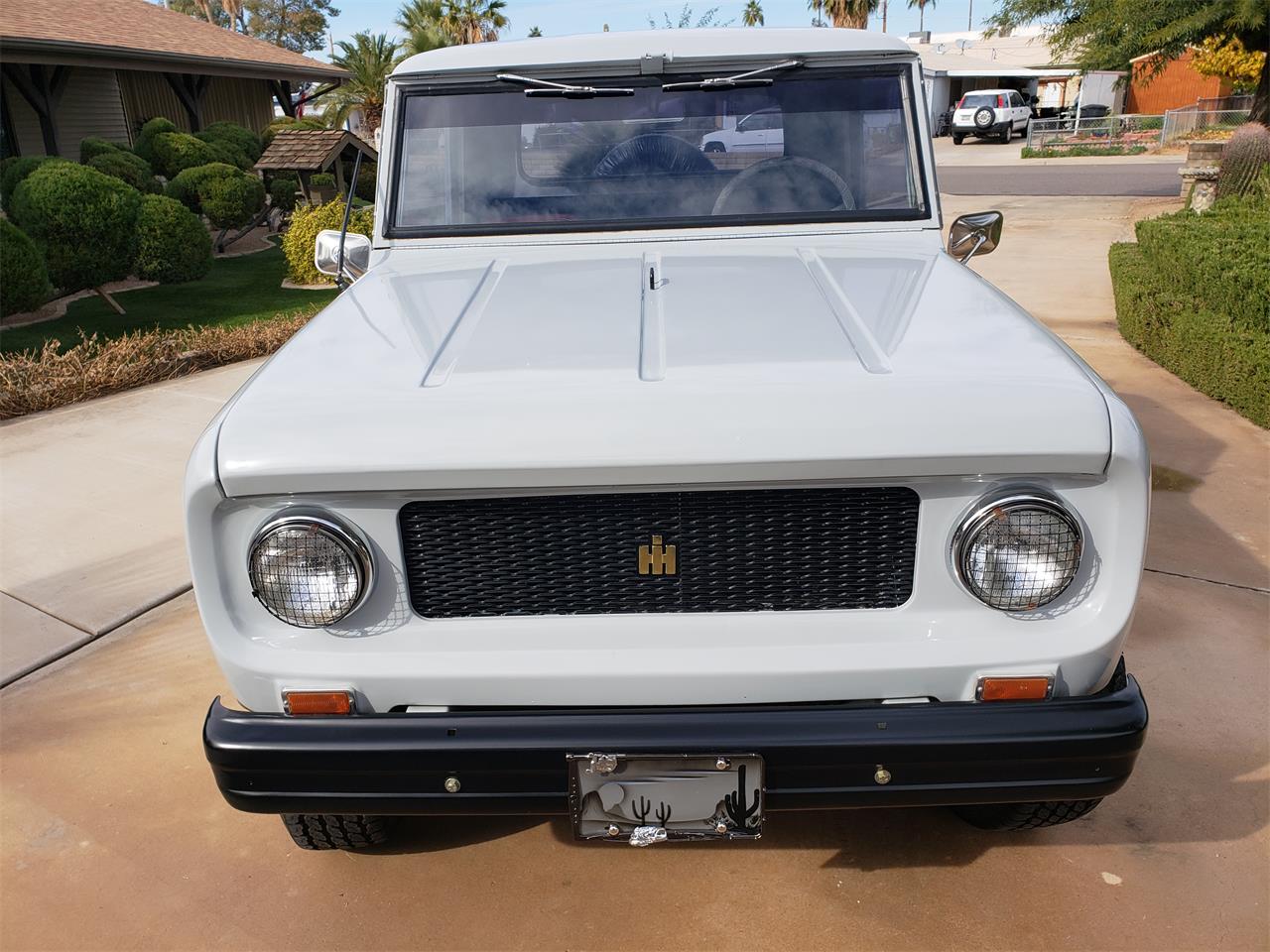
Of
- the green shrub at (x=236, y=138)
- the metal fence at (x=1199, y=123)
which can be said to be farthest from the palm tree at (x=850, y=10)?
the green shrub at (x=236, y=138)

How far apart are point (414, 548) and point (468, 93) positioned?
1860 millimetres

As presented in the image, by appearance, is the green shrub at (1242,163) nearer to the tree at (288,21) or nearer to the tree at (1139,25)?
the tree at (1139,25)

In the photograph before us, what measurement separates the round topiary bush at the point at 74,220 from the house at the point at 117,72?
5144 mm

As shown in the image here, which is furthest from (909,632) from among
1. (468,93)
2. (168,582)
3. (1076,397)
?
(168,582)

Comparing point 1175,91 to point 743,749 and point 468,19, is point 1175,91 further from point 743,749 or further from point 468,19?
point 743,749

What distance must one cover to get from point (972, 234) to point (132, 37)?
17.6 meters

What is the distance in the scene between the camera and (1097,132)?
32.2 metres

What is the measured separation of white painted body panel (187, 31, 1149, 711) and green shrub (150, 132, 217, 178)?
1482 centimetres

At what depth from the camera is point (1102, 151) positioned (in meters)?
28.7

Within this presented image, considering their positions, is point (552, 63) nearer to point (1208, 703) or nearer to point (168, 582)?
point (168, 582)

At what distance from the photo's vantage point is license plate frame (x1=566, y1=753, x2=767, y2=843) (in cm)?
190

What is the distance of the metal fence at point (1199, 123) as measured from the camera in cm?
2742

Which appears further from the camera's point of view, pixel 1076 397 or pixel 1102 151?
pixel 1102 151

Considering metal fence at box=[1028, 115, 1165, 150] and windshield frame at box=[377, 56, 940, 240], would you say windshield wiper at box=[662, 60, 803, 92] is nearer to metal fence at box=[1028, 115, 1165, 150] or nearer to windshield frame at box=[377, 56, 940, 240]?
windshield frame at box=[377, 56, 940, 240]
